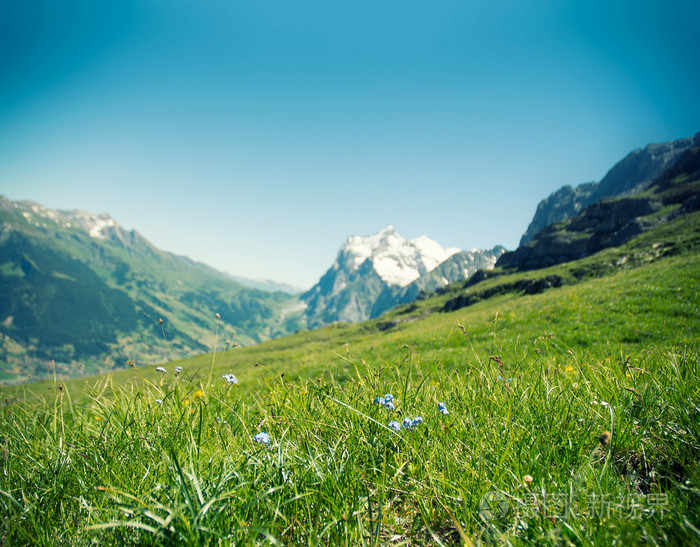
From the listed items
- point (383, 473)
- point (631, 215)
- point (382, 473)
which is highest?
point (631, 215)

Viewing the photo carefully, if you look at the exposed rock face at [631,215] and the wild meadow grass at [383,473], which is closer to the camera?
the wild meadow grass at [383,473]

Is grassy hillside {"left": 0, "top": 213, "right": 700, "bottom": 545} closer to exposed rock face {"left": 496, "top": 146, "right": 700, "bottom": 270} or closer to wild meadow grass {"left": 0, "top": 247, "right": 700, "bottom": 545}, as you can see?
wild meadow grass {"left": 0, "top": 247, "right": 700, "bottom": 545}

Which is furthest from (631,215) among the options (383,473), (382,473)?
(383,473)

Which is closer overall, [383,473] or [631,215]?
[383,473]

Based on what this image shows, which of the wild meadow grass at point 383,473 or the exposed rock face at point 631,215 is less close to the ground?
the exposed rock face at point 631,215

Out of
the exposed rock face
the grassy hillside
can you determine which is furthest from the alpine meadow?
the exposed rock face

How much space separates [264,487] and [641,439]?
3712 mm

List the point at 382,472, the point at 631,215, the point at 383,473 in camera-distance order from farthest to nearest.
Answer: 1. the point at 631,215
2. the point at 382,472
3. the point at 383,473

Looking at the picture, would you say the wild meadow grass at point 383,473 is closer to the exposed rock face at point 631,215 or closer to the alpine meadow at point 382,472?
the alpine meadow at point 382,472

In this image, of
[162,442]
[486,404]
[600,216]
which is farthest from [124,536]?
[600,216]

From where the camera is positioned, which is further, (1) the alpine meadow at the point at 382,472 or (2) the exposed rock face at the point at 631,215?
(2) the exposed rock face at the point at 631,215

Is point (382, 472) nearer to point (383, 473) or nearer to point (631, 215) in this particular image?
point (383, 473)

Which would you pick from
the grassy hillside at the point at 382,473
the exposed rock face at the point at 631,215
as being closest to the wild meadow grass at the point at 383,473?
the grassy hillside at the point at 382,473

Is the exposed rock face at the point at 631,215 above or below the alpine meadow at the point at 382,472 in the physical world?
above
